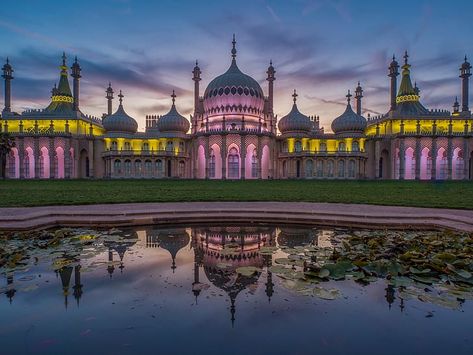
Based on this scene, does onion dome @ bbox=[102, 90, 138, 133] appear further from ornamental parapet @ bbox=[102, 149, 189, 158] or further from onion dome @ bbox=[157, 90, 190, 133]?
ornamental parapet @ bbox=[102, 149, 189, 158]

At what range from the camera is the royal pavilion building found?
4325 cm

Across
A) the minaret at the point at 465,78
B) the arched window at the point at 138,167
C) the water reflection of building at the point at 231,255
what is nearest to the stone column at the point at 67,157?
the arched window at the point at 138,167

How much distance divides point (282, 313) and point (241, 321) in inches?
20.2

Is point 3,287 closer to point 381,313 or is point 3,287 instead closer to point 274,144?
point 381,313

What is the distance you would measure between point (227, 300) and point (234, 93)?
42979mm

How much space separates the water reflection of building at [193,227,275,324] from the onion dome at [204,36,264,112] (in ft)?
125

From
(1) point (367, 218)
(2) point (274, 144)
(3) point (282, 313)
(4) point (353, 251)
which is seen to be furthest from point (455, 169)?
(3) point (282, 313)

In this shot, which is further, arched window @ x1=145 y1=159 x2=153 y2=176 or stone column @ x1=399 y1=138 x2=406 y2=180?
arched window @ x1=145 y1=159 x2=153 y2=176

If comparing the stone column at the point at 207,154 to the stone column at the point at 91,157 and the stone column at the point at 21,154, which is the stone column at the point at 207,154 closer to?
the stone column at the point at 91,157

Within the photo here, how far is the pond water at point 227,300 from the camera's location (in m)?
3.14

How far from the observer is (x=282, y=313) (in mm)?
3758

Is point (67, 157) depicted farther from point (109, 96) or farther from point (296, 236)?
point (296, 236)

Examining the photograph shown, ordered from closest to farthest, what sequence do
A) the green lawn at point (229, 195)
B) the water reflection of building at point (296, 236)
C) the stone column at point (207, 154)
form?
the water reflection of building at point (296, 236), the green lawn at point (229, 195), the stone column at point (207, 154)

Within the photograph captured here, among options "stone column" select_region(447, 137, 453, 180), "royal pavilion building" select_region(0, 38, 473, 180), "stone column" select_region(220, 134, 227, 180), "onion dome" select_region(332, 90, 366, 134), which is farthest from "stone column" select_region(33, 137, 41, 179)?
"stone column" select_region(447, 137, 453, 180)
